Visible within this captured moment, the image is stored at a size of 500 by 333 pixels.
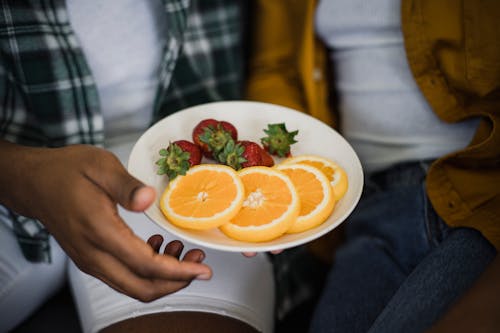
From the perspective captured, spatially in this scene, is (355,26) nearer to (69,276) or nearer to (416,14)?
(416,14)

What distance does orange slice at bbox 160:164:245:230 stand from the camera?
644mm

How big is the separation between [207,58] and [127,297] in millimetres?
640

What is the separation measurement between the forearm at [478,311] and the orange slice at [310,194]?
0.74 feet

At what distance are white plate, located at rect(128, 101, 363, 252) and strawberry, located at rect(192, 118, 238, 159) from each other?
0.05 m

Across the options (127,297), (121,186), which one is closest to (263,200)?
(121,186)

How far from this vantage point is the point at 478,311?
22.4 inches

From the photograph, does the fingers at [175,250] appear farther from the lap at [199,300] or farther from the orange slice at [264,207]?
the lap at [199,300]

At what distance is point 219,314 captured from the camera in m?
0.79

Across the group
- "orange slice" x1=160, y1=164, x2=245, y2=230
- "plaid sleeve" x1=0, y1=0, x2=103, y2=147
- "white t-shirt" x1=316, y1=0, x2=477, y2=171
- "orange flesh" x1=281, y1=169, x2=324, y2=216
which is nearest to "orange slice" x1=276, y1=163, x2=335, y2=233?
"orange flesh" x1=281, y1=169, x2=324, y2=216

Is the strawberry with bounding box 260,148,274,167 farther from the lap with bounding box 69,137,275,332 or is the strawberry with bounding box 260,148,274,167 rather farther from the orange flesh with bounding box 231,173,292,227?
the lap with bounding box 69,137,275,332

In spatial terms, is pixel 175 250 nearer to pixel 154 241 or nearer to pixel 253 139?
pixel 154 241

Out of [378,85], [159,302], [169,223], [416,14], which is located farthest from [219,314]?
[416,14]

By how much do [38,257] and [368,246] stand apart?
0.69 metres

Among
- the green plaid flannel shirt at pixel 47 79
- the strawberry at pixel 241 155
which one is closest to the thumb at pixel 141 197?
the strawberry at pixel 241 155
